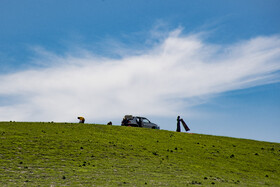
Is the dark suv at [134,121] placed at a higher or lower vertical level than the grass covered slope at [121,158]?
higher

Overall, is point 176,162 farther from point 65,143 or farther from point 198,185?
point 65,143

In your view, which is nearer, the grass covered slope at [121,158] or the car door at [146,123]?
the grass covered slope at [121,158]

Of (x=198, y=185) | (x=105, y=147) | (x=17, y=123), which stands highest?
(x=17, y=123)

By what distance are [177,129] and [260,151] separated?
12.7 meters

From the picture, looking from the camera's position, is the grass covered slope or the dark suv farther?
the dark suv

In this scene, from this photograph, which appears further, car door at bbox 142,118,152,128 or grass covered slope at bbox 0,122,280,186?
car door at bbox 142,118,152,128

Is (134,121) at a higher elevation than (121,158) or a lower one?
higher

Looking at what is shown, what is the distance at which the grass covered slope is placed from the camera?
19.0 m

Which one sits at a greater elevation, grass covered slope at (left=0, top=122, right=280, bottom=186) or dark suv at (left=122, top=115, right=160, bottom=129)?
dark suv at (left=122, top=115, right=160, bottom=129)

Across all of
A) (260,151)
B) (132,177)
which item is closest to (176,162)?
(132,177)

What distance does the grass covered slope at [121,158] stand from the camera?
1897cm

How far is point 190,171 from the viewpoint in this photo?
899 inches

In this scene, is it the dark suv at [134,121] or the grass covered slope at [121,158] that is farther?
the dark suv at [134,121]

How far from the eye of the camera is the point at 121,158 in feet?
82.0
